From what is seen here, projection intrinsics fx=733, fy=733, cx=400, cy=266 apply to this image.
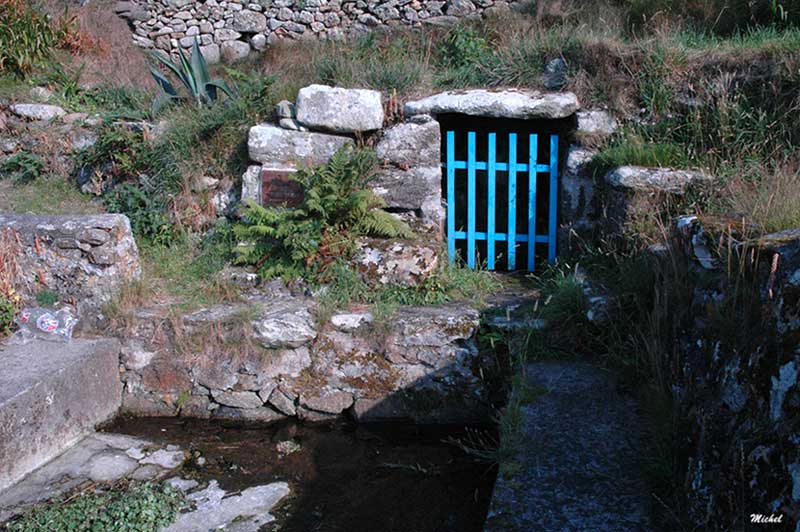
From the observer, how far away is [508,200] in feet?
20.5

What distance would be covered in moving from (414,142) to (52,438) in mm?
3515

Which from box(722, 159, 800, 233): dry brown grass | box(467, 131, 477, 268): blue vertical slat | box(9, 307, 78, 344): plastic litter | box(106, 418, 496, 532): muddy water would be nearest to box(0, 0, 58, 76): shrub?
box(9, 307, 78, 344): plastic litter

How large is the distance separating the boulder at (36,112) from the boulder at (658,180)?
220 inches

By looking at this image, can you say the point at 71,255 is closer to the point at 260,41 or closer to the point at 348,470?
the point at 348,470

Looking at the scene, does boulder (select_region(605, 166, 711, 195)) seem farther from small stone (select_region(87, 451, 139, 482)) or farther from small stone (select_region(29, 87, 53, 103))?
small stone (select_region(29, 87, 53, 103))

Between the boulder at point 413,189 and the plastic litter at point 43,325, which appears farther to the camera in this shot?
the boulder at point 413,189

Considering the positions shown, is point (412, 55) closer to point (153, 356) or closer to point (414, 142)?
point (414, 142)

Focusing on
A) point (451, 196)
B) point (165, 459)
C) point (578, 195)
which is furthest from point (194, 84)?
point (165, 459)

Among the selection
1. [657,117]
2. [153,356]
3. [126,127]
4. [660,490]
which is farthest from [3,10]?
[660,490]

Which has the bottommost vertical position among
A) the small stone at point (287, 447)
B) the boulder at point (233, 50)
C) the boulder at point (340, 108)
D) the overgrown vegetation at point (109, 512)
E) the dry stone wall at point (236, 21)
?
the small stone at point (287, 447)

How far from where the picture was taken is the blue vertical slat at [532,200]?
20.0 feet

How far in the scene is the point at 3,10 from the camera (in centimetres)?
832

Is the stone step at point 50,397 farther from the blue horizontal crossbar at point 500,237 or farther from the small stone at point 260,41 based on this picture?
the small stone at point 260,41

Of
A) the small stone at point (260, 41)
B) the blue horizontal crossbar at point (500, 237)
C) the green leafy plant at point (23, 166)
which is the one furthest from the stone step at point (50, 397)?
the small stone at point (260, 41)
